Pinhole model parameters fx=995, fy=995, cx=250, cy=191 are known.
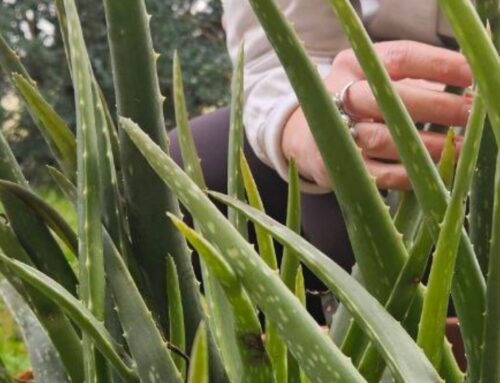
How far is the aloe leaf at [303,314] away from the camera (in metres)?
0.30

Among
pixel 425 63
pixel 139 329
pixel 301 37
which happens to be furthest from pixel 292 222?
pixel 301 37

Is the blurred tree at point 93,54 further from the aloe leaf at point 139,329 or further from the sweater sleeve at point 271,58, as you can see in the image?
the aloe leaf at point 139,329

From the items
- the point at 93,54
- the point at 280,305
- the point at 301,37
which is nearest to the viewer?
the point at 280,305

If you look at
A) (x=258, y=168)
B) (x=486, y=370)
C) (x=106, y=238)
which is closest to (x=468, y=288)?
(x=486, y=370)

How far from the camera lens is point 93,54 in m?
3.65

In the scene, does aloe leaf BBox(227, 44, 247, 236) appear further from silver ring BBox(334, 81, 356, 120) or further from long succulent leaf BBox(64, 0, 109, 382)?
silver ring BBox(334, 81, 356, 120)

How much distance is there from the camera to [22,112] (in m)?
3.67

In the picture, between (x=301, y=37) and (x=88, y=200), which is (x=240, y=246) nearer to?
(x=88, y=200)

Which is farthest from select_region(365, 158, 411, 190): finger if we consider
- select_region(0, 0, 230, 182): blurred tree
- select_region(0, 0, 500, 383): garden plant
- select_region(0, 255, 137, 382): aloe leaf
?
select_region(0, 0, 230, 182): blurred tree

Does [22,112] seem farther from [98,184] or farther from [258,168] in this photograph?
[98,184]

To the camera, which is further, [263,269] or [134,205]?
[134,205]

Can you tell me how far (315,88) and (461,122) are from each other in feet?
0.80

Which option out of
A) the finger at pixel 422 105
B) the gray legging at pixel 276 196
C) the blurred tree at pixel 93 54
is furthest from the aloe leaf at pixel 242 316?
the blurred tree at pixel 93 54

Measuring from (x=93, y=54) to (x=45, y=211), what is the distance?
3304 millimetres
